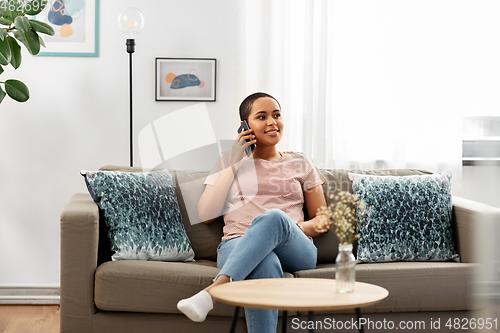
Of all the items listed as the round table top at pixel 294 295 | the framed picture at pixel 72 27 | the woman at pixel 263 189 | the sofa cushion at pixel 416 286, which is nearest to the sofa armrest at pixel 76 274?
the woman at pixel 263 189

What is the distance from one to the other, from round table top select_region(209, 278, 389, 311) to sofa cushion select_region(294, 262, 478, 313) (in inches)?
18.3

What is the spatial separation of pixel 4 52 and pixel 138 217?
41.8 inches

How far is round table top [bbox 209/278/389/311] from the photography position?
1.10 meters

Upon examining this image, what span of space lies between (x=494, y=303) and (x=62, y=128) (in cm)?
250

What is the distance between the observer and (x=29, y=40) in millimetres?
2168

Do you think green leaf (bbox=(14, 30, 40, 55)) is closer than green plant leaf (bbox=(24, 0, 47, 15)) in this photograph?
Yes

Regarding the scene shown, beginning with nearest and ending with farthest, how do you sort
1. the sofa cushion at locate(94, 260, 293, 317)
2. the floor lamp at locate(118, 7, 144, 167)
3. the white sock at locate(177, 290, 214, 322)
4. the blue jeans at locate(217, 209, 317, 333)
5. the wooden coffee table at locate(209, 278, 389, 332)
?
the wooden coffee table at locate(209, 278, 389, 332)
the white sock at locate(177, 290, 214, 322)
the blue jeans at locate(217, 209, 317, 333)
the sofa cushion at locate(94, 260, 293, 317)
the floor lamp at locate(118, 7, 144, 167)

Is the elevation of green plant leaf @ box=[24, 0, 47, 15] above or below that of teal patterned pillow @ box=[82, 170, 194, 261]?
above

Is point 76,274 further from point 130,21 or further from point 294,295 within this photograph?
point 130,21

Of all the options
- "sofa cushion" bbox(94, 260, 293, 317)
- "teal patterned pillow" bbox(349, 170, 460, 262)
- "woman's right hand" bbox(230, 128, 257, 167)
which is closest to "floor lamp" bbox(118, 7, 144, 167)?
"woman's right hand" bbox(230, 128, 257, 167)

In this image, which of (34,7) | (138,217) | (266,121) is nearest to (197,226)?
(138,217)

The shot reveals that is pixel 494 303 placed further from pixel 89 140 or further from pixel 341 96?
pixel 89 140

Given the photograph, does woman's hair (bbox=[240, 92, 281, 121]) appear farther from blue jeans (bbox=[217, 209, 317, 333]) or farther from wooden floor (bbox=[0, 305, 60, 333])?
wooden floor (bbox=[0, 305, 60, 333])

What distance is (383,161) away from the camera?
2.68 m
